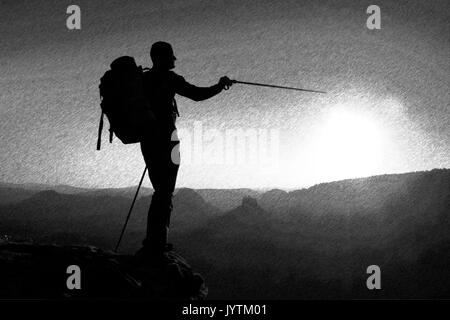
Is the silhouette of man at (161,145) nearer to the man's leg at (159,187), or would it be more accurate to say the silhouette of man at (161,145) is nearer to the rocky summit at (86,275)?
the man's leg at (159,187)

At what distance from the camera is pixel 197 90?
325 inches

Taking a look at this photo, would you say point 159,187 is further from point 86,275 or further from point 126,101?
point 86,275

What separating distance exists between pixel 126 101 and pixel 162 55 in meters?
1.48

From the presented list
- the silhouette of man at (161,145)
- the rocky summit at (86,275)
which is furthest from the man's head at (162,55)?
the rocky summit at (86,275)

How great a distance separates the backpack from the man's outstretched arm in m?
0.91

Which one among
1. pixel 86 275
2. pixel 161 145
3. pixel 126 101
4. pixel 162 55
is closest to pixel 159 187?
pixel 161 145

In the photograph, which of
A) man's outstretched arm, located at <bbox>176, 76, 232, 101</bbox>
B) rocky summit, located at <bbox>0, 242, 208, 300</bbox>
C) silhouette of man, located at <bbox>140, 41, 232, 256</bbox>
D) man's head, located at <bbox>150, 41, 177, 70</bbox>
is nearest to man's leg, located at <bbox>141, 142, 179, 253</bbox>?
silhouette of man, located at <bbox>140, 41, 232, 256</bbox>

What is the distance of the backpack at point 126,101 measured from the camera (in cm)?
705

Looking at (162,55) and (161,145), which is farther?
(162,55)

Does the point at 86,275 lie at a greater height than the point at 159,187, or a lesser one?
lesser

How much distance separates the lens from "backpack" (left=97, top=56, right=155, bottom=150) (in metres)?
7.05

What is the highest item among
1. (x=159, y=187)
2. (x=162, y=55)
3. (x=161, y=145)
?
(x=162, y=55)
